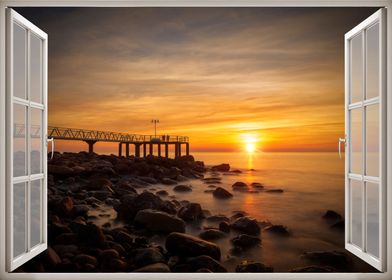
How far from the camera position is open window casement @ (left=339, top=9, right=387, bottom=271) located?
88.7 inches

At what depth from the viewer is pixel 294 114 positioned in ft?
28.6

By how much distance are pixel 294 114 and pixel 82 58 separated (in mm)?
5143

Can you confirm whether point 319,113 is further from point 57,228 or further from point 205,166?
point 57,228

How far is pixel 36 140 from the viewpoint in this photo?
257 centimetres

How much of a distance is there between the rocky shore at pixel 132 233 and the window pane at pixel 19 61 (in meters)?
1.88

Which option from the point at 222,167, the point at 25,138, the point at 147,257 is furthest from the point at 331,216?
the point at 25,138

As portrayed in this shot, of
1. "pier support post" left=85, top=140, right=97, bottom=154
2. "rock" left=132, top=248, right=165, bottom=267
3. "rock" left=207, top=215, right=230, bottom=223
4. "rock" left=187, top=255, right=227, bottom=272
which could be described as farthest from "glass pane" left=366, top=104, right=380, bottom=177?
"pier support post" left=85, top=140, right=97, bottom=154

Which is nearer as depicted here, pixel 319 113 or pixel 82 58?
pixel 82 58

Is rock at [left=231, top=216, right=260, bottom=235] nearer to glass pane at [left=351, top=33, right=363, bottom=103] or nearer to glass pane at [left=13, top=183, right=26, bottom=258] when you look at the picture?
glass pane at [left=351, top=33, right=363, bottom=103]

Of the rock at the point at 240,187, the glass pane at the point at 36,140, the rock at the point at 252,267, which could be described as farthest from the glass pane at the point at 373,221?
the rock at the point at 240,187

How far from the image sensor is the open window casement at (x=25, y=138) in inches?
89.2

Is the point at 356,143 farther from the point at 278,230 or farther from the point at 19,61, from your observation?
the point at 278,230

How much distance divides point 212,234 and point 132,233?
137 cm

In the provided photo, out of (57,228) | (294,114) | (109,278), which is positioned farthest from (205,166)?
(109,278)
